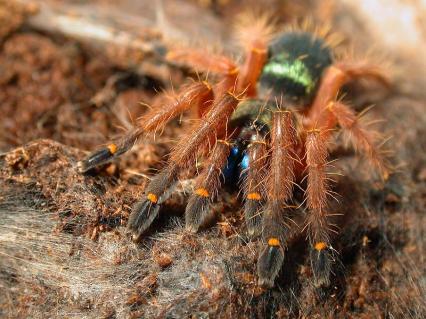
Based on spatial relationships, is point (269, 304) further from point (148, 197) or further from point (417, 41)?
point (417, 41)

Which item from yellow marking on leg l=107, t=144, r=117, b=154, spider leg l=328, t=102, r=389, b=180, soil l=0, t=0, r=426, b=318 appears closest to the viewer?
soil l=0, t=0, r=426, b=318

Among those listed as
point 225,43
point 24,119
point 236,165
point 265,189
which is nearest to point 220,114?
point 236,165

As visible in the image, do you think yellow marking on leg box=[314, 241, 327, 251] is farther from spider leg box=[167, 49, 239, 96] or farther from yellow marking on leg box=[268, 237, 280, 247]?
spider leg box=[167, 49, 239, 96]

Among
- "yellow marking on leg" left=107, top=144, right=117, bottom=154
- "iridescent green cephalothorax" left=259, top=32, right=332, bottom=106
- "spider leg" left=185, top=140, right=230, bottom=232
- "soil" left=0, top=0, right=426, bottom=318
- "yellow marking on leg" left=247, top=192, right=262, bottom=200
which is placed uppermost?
"iridescent green cephalothorax" left=259, top=32, right=332, bottom=106

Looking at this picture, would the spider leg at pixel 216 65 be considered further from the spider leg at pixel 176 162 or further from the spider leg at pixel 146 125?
the spider leg at pixel 176 162

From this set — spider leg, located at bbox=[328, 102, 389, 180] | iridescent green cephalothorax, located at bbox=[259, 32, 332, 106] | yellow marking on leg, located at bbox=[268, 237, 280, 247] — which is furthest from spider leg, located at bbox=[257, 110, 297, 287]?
iridescent green cephalothorax, located at bbox=[259, 32, 332, 106]

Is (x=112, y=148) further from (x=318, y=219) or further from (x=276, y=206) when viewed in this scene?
(x=318, y=219)

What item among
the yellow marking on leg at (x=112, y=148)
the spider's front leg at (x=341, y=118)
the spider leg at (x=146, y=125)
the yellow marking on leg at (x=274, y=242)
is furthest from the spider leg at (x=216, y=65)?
the yellow marking on leg at (x=274, y=242)
